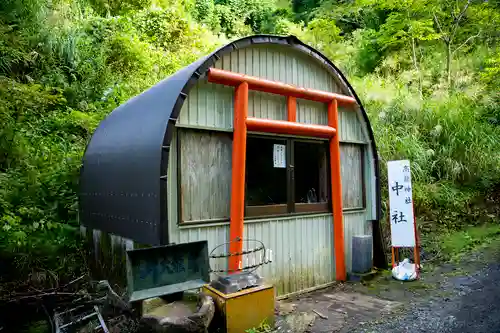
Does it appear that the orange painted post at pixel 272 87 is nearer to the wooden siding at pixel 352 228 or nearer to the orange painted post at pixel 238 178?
the orange painted post at pixel 238 178

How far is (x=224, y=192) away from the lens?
519 centimetres

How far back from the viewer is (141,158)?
481cm

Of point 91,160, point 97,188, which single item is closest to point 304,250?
point 97,188

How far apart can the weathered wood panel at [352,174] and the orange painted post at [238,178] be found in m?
2.45

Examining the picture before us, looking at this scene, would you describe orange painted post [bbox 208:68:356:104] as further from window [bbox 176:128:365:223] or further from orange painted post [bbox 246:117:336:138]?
Result: window [bbox 176:128:365:223]

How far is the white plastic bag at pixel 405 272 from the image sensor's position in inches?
259

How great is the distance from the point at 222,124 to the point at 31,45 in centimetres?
875

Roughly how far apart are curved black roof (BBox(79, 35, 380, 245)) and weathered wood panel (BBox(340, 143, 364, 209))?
1.29m

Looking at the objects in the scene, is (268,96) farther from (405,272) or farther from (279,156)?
(405,272)

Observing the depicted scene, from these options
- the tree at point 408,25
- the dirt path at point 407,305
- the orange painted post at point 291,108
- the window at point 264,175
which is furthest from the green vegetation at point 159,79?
the orange painted post at point 291,108

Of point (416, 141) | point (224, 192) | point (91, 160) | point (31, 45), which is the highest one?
point (31, 45)

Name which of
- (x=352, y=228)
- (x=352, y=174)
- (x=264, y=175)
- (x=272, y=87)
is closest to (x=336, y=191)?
(x=352, y=174)

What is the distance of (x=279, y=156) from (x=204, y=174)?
55.1 inches

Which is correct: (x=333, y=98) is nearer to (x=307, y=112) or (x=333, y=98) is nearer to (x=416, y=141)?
(x=307, y=112)
